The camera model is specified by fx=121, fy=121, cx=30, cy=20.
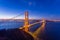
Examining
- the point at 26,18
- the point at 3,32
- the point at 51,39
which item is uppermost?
the point at 26,18

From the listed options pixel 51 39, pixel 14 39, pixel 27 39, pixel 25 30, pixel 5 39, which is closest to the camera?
pixel 5 39

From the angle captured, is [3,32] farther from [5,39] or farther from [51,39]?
[51,39]

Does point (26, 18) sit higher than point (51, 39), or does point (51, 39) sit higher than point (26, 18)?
point (26, 18)

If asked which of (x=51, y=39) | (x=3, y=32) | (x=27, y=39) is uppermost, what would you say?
(x=3, y=32)

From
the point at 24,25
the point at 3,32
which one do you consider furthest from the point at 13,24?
the point at 3,32

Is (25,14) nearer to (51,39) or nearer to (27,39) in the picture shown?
(27,39)

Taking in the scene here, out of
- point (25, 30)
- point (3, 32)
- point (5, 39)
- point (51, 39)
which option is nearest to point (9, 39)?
point (5, 39)

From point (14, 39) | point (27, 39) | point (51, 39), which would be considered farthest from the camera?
point (51, 39)

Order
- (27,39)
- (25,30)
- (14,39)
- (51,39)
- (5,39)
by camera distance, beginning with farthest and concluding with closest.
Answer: (51,39) → (25,30) → (27,39) → (14,39) → (5,39)

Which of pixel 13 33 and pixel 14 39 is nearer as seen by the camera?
pixel 14 39
